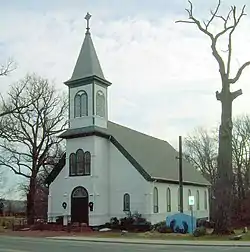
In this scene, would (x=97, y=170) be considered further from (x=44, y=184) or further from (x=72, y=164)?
(x=44, y=184)

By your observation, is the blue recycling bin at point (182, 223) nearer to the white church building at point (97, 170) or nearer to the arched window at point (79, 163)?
the white church building at point (97, 170)

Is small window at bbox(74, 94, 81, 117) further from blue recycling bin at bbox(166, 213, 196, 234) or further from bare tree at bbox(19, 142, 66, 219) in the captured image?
blue recycling bin at bbox(166, 213, 196, 234)

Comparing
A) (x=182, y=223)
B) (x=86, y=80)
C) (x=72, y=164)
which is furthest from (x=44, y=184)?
(x=182, y=223)

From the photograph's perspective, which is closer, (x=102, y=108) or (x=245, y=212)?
(x=102, y=108)

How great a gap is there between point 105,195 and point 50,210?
258 inches

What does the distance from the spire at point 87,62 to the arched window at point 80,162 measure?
693 cm

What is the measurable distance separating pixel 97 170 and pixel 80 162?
193 cm

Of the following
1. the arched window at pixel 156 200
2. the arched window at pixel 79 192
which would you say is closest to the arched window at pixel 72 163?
the arched window at pixel 79 192

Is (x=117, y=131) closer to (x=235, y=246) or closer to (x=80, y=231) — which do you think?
(x=80, y=231)

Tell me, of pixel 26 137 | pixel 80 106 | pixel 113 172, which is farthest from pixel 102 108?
pixel 26 137

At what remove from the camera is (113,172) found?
1720 inches

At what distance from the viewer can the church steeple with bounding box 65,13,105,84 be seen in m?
44.1

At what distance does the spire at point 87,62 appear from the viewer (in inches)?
1737

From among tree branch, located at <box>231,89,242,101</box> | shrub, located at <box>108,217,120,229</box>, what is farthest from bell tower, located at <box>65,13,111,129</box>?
tree branch, located at <box>231,89,242,101</box>
